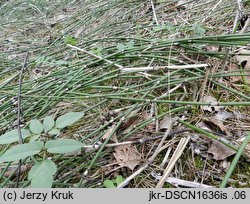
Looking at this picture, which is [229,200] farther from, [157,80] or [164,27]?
[164,27]

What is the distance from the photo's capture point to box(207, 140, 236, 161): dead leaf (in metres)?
0.88

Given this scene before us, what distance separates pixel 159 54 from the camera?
4.28 ft

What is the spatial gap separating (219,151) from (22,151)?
588 mm

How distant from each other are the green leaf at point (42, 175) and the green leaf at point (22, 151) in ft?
0.13

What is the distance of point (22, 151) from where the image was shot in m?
0.77

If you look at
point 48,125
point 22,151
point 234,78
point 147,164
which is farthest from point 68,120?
point 234,78

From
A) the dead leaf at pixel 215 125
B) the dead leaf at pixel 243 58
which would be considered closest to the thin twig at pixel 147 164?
the dead leaf at pixel 215 125

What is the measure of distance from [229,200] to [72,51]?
1.27m

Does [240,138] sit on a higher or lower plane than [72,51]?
lower

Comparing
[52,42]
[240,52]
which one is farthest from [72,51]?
[240,52]

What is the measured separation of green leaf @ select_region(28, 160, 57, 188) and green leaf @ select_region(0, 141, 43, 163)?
4 cm

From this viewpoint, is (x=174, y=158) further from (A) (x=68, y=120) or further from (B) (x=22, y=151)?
(B) (x=22, y=151)

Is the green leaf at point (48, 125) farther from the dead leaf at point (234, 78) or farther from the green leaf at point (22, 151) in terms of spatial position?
the dead leaf at point (234, 78)

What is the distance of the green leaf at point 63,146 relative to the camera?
0.77 m
